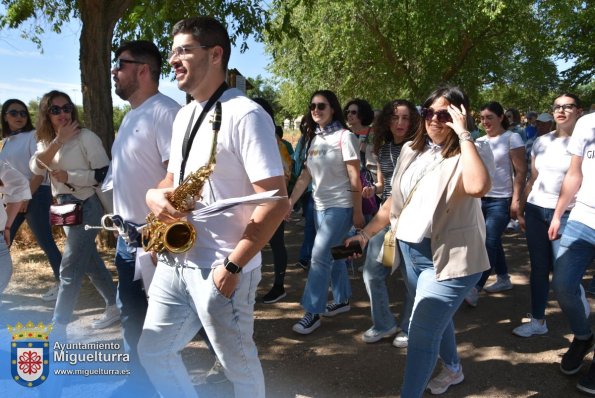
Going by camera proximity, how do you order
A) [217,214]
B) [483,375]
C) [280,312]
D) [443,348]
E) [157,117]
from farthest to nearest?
1. [280,312]
2. [483,375]
3. [443,348]
4. [157,117]
5. [217,214]

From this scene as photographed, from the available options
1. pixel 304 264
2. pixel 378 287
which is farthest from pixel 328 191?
pixel 304 264

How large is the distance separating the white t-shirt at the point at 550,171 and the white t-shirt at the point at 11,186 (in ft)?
12.5

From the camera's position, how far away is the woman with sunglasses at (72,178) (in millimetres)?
3914

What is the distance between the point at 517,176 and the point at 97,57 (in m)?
5.23

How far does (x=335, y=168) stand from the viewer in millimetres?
4148

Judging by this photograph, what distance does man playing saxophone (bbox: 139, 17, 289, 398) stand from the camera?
2033 mm

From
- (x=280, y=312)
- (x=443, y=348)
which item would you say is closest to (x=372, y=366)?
(x=443, y=348)

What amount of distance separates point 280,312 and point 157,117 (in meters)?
2.59

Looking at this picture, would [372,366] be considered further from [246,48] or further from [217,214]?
[246,48]

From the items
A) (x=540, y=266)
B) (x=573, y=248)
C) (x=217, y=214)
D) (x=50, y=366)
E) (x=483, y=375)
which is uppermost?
(x=217, y=214)

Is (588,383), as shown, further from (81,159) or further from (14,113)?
(14,113)

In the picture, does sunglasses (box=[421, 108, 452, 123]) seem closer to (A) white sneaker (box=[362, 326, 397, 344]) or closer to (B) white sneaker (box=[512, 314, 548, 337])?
(A) white sneaker (box=[362, 326, 397, 344])

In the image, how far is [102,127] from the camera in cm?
673

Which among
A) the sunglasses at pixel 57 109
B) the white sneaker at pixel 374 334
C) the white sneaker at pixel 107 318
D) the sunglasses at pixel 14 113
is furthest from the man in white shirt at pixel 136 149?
the sunglasses at pixel 14 113
